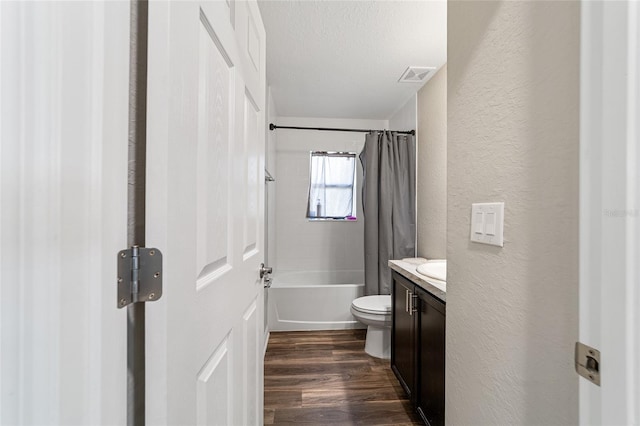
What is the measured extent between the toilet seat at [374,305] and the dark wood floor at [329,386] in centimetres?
40

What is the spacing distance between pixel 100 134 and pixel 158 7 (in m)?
0.25

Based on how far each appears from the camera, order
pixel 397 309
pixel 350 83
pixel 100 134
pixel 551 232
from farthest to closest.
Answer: pixel 350 83, pixel 397 309, pixel 551 232, pixel 100 134

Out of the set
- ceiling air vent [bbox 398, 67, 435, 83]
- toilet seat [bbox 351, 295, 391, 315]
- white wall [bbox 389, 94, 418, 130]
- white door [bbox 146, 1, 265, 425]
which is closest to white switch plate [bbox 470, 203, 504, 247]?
white door [bbox 146, 1, 265, 425]

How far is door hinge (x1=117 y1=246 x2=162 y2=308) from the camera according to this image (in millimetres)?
424

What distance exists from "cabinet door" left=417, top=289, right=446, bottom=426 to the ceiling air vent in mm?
1842

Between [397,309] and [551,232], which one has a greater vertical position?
[551,232]

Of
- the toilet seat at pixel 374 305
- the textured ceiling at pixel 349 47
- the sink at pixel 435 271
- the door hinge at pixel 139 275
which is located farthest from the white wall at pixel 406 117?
the door hinge at pixel 139 275

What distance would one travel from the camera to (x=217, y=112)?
0.69m

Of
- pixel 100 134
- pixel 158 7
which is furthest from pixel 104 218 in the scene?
pixel 158 7

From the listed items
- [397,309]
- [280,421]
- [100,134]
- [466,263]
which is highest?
[100,134]

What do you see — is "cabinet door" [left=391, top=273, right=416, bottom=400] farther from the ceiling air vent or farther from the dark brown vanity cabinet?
the ceiling air vent
